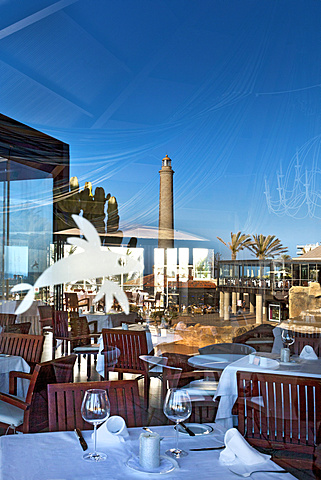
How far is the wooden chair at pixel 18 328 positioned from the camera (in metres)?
3.76

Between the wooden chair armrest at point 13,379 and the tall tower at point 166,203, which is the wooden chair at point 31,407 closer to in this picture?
the wooden chair armrest at point 13,379

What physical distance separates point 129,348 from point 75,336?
35.3 inches

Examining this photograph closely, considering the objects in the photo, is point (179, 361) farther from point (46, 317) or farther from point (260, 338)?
point (46, 317)

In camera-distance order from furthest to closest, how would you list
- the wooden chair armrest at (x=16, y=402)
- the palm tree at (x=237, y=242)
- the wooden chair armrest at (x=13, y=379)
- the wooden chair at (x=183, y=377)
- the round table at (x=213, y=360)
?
the palm tree at (x=237, y=242) < the round table at (x=213, y=360) < the wooden chair armrest at (x=13, y=379) < the wooden chair at (x=183, y=377) < the wooden chair armrest at (x=16, y=402)

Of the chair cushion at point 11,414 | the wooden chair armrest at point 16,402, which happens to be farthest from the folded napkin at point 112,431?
the chair cushion at point 11,414

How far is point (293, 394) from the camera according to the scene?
219 centimetres

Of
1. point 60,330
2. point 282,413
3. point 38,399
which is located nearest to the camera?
point 282,413

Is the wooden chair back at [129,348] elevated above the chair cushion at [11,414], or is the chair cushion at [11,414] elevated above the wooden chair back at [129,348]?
the wooden chair back at [129,348]

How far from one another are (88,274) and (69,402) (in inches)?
69.0

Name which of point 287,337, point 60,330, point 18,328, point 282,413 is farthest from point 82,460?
point 60,330

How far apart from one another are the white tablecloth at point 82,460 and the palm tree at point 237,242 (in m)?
2.51

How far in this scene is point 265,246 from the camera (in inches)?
149

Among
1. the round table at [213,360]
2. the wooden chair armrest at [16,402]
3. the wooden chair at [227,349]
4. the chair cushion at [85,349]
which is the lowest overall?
the chair cushion at [85,349]

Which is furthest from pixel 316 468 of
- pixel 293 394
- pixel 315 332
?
pixel 315 332
